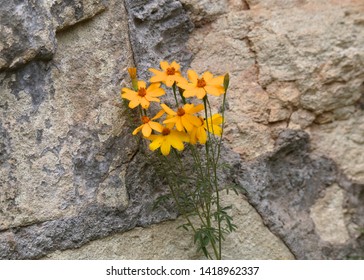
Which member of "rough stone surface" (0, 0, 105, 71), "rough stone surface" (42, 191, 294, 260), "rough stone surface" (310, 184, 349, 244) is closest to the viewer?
"rough stone surface" (0, 0, 105, 71)

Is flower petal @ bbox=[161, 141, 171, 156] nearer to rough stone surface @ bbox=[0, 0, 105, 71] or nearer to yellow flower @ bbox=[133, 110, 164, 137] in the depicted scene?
yellow flower @ bbox=[133, 110, 164, 137]

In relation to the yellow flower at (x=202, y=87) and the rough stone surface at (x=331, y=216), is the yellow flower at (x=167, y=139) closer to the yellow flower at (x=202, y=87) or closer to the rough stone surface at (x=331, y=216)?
the yellow flower at (x=202, y=87)

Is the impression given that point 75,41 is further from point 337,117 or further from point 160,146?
point 337,117

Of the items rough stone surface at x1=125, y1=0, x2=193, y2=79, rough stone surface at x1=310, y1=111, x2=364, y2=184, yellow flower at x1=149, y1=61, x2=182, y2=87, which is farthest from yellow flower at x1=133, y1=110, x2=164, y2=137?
rough stone surface at x1=310, y1=111, x2=364, y2=184

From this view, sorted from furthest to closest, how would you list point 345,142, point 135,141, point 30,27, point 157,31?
point 345,142
point 157,31
point 135,141
point 30,27

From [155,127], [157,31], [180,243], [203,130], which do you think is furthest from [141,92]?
[180,243]

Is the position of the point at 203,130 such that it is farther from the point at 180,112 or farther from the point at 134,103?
the point at 134,103

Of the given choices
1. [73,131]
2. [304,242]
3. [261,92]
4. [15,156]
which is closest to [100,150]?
[73,131]
